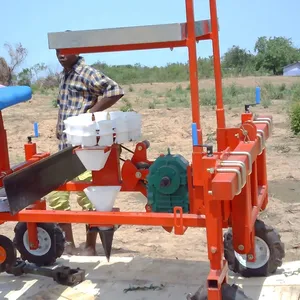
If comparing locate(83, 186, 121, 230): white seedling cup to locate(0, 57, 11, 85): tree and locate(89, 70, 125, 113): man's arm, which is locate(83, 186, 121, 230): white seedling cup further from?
locate(0, 57, 11, 85): tree

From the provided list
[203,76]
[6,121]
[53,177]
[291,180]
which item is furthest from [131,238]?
[203,76]

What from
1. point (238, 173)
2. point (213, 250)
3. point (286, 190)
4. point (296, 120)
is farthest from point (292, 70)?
point (238, 173)

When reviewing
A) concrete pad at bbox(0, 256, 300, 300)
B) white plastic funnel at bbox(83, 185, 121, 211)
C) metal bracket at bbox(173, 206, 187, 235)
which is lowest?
concrete pad at bbox(0, 256, 300, 300)

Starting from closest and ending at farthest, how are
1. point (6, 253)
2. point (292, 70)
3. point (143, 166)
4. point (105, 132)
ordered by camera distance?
point (105, 132) → point (143, 166) → point (6, 253) → point (292, 70)

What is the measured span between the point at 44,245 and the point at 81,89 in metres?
1.22

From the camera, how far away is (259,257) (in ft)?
12.9

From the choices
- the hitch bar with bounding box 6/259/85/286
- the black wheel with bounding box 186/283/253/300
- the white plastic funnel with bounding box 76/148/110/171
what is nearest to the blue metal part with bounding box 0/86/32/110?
the white plastic funnel with bounding box 76/148/110/171

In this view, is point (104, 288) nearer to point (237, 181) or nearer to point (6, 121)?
point (237, 181)

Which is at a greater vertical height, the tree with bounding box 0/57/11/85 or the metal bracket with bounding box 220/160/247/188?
the tree with bounding box 0/57/11/85

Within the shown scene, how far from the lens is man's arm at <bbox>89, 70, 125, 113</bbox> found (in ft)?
14.8

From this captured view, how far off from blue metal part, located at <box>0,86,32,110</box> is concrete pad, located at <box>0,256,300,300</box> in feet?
4.16

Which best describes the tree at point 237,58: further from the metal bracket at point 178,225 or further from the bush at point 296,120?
the metal bracket at point 178,225

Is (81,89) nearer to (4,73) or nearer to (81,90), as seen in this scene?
(81,90)

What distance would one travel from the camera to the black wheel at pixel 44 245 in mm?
4438
